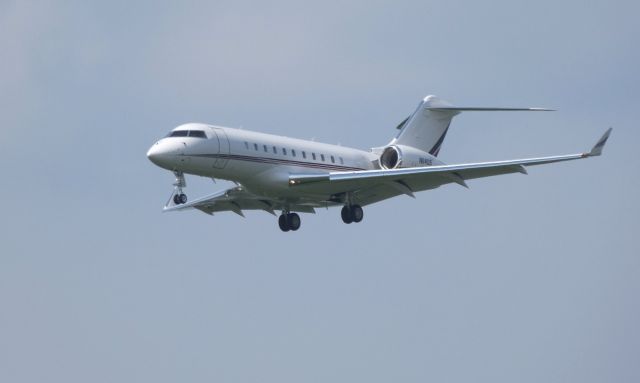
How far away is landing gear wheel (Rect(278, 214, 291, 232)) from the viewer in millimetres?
42281

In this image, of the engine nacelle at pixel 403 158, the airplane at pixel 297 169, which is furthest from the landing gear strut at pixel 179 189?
the engine nacelle at pixel 403 158

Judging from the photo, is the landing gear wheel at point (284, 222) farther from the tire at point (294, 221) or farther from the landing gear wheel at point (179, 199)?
the landing gear wheel at point (179, 199)

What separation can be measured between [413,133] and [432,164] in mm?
2367

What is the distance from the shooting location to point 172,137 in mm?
38062

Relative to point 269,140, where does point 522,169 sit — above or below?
below

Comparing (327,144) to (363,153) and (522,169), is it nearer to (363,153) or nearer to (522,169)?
(363,153)

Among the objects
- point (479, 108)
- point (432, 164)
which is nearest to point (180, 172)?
point (432, 164)

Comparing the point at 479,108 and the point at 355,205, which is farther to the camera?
the point at 479,108

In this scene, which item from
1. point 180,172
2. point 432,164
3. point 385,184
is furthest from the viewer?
point 432,164

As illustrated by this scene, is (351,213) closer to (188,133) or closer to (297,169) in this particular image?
(297,169)

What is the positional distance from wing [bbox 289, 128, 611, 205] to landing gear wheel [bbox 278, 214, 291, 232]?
2.23 metres

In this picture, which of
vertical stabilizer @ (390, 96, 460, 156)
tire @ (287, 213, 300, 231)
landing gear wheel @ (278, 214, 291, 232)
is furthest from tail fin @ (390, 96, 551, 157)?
landing gear wheel @ (278, 214, 291, 232)

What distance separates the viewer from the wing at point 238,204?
1649 inches

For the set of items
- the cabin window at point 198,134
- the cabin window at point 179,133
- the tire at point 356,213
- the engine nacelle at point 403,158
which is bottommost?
the tire at point 356,213
